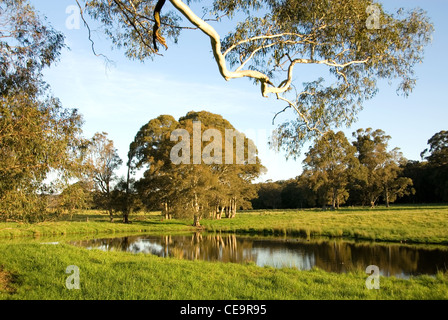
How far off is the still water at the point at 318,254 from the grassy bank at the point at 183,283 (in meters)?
2.32

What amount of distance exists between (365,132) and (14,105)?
136 ft

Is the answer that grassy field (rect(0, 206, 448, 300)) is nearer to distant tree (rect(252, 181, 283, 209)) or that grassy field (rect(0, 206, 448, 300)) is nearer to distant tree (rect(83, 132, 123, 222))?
distant tree (rect(83, 132, 123, 222))

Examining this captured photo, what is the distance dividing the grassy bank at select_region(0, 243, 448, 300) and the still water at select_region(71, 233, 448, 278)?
232 cm

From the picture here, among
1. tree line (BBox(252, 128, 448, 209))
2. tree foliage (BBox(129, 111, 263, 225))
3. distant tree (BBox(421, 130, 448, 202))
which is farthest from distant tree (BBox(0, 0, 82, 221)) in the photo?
distant tree (BBox(421, 130, 448, 202))

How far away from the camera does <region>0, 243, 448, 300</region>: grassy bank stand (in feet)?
20.3

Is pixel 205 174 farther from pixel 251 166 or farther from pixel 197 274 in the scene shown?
pixel 197 274

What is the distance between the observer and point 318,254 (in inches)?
537

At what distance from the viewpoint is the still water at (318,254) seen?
427 inches

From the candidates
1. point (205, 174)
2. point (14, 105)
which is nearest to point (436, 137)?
point (205, 174)

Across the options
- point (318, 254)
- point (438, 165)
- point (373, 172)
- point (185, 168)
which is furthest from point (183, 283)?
point (438, 165)

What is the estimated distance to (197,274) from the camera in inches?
318

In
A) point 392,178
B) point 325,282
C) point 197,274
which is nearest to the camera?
point 325,282
